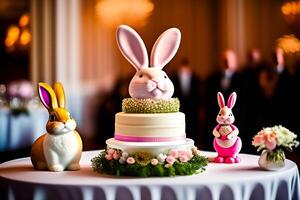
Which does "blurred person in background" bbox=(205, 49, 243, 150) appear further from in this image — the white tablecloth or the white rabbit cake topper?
the white rabbit cake topper

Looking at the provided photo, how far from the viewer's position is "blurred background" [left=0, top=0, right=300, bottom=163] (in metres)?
7.18

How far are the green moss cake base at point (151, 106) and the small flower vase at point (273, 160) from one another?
0.65 metres

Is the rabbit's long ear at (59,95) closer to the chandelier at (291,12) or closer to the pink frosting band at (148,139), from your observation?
the pink frosting band at (148,139)

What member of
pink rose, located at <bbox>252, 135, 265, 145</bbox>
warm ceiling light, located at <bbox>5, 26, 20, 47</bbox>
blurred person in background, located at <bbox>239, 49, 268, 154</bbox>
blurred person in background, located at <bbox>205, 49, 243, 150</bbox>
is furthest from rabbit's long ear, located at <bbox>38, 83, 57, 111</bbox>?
warm ceiling light, located at <bbox>5, 26, 20, 47</bbox>

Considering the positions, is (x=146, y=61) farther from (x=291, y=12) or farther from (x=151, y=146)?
(x=291, y=12)

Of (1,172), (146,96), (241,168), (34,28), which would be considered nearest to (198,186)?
(241,168)

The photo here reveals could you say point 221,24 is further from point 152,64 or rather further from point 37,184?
point 37,184

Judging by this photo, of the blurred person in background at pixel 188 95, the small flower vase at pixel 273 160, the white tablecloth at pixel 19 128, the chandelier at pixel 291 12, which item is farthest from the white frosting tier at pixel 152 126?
the chandelier at pixel 291 12

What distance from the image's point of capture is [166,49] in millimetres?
3365

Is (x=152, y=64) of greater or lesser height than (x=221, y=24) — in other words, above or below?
A: below

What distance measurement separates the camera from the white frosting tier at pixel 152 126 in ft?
10.2

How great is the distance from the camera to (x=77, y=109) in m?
10.8

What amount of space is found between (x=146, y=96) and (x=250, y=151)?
3832 millimetres

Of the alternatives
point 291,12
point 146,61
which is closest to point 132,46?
point 146,61
